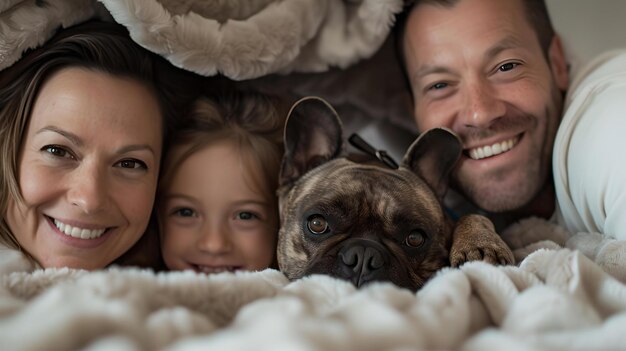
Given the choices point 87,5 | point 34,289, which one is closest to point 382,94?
point 87,5

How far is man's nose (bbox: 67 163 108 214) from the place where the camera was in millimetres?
1391

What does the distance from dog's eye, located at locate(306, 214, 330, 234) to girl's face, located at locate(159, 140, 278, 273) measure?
0.28 metres

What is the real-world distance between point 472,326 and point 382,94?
1.35m

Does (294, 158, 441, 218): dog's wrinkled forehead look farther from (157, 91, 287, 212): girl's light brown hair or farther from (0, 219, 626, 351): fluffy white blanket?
(0, 219, 626, 351): fluffy white blanket

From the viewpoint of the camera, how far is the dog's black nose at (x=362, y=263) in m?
1.21

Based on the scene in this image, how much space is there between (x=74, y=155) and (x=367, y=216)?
2.67 feet

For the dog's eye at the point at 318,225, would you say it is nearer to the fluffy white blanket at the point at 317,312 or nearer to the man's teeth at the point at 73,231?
the fluffy white blanket at the point at 317,312

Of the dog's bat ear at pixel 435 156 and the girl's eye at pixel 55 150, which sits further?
the dog's bat ear at pixel 435 156

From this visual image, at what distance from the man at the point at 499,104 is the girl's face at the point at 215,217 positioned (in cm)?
68

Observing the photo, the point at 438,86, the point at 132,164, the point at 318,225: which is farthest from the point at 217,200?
the point at 438,86

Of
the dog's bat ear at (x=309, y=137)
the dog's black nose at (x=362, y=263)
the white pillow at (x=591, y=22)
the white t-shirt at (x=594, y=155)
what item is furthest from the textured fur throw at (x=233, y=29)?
the white pillow at (x=591, y=22)

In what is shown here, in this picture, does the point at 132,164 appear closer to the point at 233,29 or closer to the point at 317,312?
the point at 233,29

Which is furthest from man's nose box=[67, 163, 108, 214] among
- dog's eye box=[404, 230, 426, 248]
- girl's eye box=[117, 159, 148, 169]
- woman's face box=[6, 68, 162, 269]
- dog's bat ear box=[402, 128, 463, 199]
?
dog's bat ear box=[402, 128, 463, 199]

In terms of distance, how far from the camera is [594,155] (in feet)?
4.88
